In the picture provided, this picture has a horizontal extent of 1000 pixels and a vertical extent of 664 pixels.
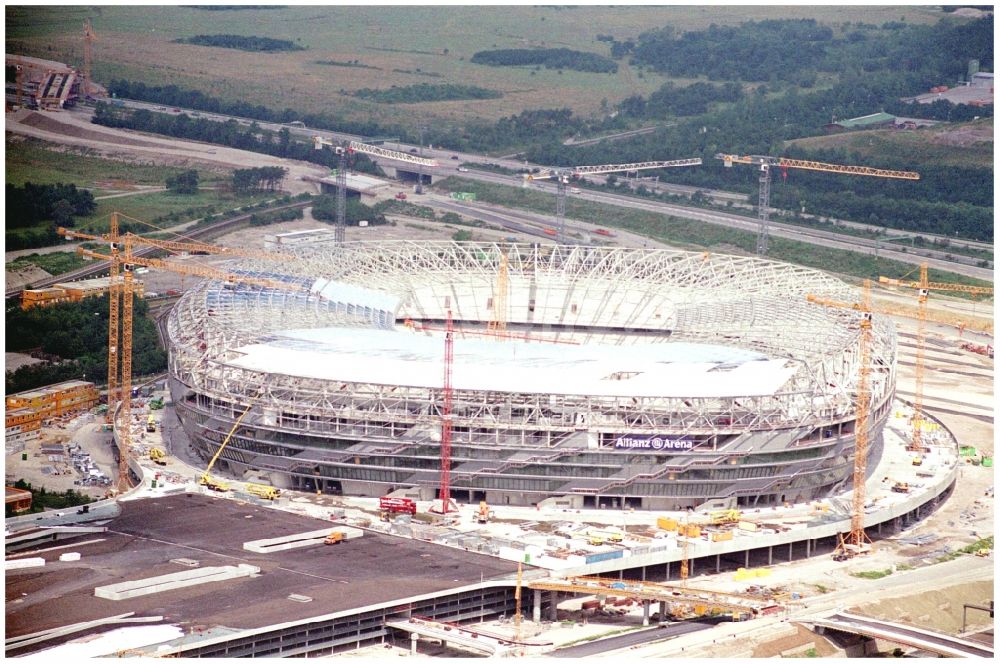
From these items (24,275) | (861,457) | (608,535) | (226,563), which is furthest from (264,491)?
(24,275)

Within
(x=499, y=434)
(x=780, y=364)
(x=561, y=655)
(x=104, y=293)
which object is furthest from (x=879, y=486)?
(x=104, y=293)

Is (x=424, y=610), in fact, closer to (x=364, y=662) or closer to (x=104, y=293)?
(x=364, y=662)

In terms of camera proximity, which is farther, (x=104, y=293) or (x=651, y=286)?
(x=104, y=293)

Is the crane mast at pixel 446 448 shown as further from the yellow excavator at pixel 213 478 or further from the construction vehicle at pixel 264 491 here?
the yellow excavator at pixel 213 478

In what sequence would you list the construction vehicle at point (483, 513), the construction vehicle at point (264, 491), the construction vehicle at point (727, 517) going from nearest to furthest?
the construction vehicle at point (727, 517)
the construction vehicle at point (483, 513)
the construction vehicle at point (264, 491)

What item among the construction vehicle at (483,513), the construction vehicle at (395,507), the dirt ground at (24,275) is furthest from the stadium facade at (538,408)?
the dirt ground at (24,275)

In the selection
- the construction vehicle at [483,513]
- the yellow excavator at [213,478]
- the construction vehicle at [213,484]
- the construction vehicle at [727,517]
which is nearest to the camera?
the construction vehicle at [727,517]
